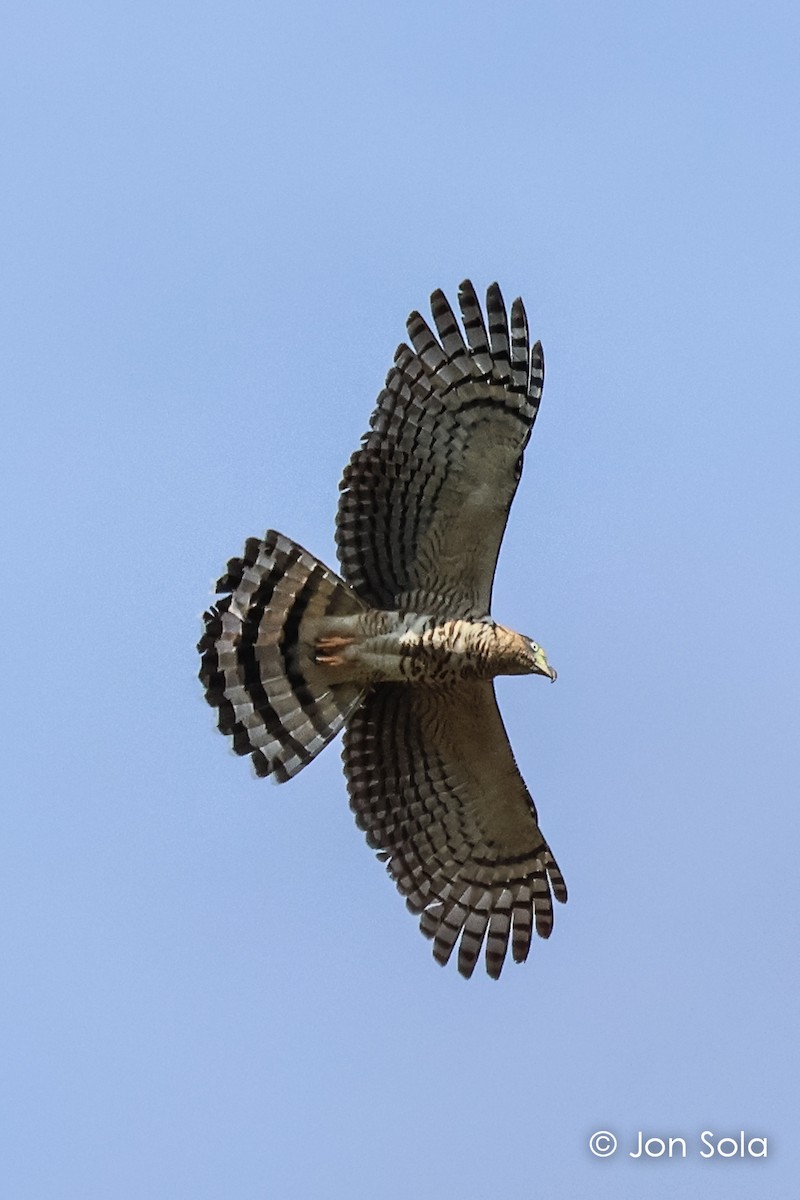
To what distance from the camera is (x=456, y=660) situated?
16.1 metres

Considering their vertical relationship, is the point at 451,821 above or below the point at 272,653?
below

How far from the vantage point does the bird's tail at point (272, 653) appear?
53.1ft

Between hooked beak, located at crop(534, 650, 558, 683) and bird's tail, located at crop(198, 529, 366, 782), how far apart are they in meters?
1.21

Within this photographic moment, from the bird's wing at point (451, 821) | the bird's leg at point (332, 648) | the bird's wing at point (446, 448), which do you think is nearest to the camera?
the bird's wing at point (446, 448)

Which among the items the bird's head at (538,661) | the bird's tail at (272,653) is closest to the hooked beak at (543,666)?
the bird's head at (538,661)

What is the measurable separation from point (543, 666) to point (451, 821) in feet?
5.16

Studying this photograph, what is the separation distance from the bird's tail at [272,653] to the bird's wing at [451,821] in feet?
1.51

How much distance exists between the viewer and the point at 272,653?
16.4 m

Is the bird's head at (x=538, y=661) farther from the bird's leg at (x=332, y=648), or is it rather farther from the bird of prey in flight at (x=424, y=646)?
the bird's leg at (x=332, y=648)

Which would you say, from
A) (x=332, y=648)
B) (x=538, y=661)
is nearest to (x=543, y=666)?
(x=538, y=661)

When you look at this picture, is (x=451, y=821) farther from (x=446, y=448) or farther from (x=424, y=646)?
(x=446, y=448)

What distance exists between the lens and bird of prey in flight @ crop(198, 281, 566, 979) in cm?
1592

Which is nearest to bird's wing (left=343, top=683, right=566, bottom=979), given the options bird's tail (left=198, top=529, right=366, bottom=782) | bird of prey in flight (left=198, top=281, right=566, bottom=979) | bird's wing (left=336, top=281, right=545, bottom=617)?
bird of prey in flight (left=198, top=281, right=566, bottom=979)

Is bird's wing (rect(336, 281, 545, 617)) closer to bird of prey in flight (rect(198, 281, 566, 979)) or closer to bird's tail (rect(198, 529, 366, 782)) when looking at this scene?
bird of prey in flight (rect(198, 281, 566, 979))
